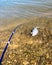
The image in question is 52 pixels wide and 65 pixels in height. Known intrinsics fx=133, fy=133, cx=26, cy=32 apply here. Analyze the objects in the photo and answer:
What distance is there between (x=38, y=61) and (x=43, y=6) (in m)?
4.99

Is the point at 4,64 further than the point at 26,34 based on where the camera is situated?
No

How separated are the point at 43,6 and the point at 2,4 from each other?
9.36 feet

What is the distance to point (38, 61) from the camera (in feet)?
12.5

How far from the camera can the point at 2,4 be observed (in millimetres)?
9078

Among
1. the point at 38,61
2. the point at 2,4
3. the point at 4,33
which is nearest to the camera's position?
the point at 38,61

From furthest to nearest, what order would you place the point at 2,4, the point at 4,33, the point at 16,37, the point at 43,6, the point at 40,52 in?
1. the point at 2,4
2. the point at 43,6
3. the point at 4,33
4. the point at 16,37
5. the point at 40,52

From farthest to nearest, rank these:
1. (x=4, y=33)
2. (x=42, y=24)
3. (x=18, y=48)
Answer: (x=42, y=24), (x=4, y=33), (x=18, y=48)

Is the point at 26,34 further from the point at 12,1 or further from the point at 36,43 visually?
the point at 12,1

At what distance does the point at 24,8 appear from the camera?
8180 millimetres

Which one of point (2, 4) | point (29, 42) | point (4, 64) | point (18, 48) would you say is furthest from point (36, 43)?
point (2, 4)

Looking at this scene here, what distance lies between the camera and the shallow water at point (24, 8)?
7.49m

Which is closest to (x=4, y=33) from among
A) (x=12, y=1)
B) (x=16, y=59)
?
(x=16, y=59)

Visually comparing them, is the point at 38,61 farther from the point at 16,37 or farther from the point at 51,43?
the point at 16,37

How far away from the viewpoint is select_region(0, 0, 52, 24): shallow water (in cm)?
749
